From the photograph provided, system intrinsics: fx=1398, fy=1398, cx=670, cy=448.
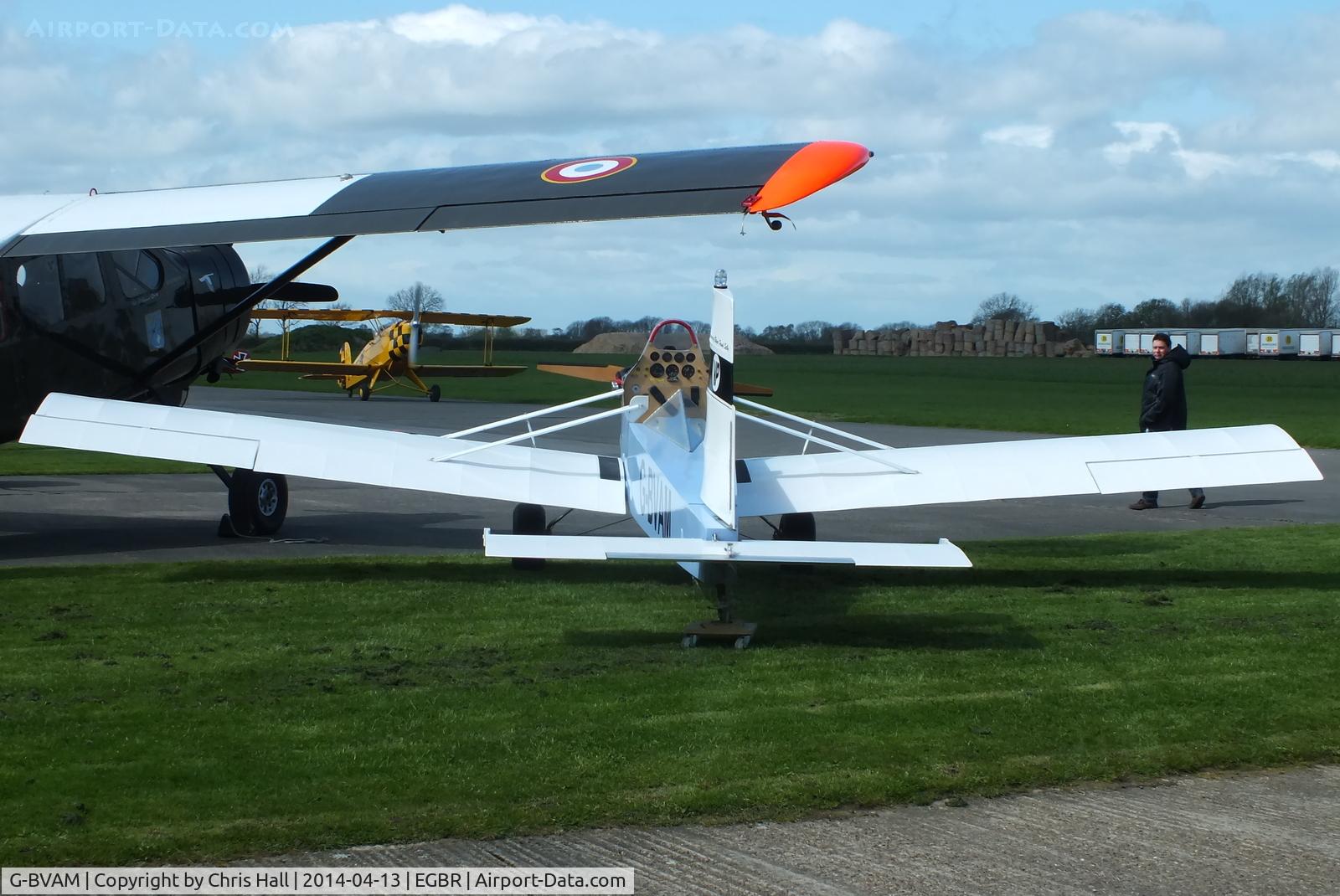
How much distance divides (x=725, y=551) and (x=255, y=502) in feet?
21.5

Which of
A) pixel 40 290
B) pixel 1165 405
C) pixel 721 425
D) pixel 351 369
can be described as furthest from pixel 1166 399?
pixel 351 369

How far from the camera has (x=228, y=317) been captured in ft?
42.2

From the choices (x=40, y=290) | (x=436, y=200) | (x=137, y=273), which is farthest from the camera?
(x=137, y=273)

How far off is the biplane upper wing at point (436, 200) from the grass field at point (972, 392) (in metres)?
9.20

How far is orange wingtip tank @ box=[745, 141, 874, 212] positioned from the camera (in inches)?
264

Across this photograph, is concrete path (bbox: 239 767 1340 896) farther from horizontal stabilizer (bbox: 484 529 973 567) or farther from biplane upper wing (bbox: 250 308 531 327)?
biplane upper wing (bbox: 250 308 531 327)

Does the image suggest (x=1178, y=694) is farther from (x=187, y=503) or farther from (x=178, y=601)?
(x=187, y=503)

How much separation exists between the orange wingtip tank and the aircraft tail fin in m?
1.37

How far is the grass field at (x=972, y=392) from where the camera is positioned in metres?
26.8

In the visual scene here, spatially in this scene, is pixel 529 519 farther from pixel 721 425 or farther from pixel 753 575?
pixel 721 425

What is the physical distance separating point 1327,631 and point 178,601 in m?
6.99

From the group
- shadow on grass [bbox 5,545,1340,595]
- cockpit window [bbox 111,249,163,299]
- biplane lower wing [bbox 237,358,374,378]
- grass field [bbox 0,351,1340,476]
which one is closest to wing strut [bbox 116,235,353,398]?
cockpit window [bbox 111,249,163,299]
